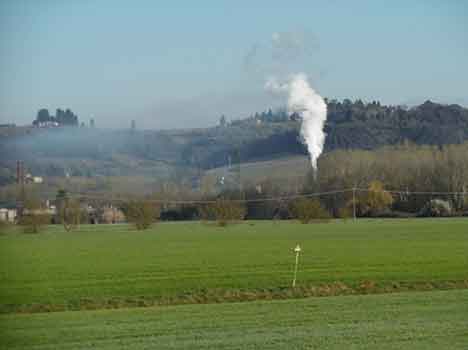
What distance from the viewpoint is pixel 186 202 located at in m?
107

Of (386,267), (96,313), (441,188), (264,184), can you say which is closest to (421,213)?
(441,188)

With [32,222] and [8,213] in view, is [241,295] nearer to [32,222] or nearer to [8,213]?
[32,222]

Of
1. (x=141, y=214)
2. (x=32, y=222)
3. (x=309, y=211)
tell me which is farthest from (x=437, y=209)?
(x=32, y=222)

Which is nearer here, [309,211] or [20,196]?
[309,211]

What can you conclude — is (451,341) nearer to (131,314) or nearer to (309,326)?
(309,326)

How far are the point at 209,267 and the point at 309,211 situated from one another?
55365 mm

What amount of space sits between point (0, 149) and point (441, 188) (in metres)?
77.5

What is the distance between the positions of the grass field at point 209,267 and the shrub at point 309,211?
1305 inches

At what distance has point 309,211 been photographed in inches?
3548

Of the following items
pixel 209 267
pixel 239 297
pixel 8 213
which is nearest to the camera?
pixel 239 297

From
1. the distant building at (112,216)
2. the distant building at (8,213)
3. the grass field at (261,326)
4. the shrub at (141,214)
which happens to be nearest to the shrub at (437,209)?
the shrub at (141,214)

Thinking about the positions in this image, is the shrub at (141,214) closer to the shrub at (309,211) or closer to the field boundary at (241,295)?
the shrub at (309,211)

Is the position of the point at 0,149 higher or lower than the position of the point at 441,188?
higher

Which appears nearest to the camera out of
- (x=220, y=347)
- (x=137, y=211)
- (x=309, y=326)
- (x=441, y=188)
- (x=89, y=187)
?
(x=220, y=347)
